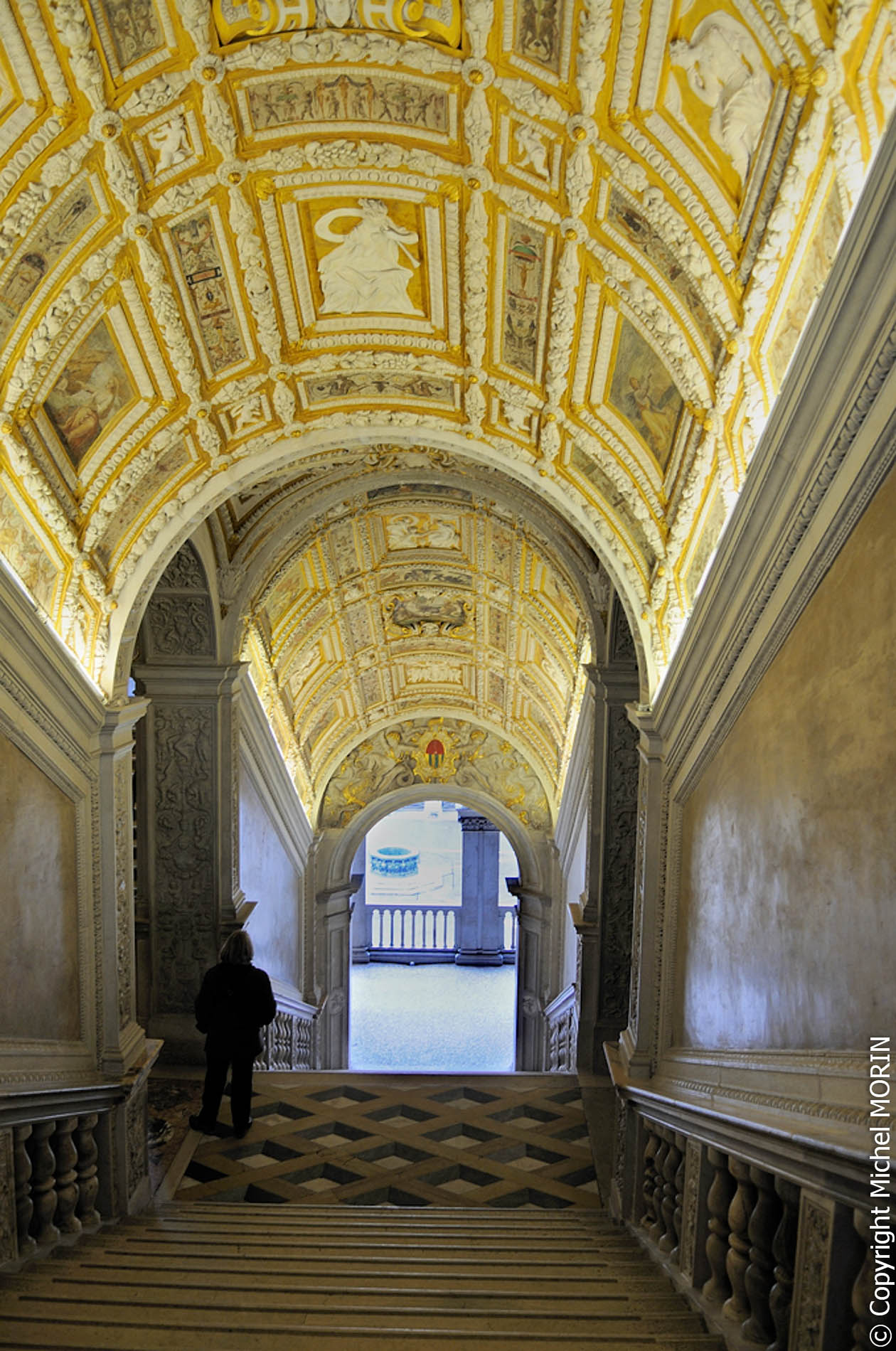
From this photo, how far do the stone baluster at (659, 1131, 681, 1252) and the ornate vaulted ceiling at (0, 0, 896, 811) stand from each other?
3.09 meters

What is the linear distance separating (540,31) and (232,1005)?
22.8ft

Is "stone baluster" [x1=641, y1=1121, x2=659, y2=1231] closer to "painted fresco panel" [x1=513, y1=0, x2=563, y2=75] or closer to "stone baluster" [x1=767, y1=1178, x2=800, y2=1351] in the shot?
"stone baluster" [x1=767, y1=1178, x2=800, y2=1351]

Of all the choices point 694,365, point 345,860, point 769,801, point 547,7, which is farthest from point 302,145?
point 345,860

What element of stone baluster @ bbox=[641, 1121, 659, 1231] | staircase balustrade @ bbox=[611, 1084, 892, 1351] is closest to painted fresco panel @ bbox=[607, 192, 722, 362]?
staircase balustrade @ bbox=[611, 1084, 892, 1351]

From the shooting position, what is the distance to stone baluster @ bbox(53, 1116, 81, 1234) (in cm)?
621

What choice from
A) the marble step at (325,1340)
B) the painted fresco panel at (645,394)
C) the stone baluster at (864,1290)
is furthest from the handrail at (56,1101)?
the painted fresco panel at (645,394)

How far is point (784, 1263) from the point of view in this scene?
12.1 ft

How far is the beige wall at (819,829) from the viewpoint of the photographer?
355cm

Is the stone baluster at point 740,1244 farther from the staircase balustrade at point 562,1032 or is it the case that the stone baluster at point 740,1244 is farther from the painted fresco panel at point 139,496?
the staircase balustrade at point 562,1032

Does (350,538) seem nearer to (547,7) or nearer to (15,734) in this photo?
(15,734)

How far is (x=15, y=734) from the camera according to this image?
20.5 feet

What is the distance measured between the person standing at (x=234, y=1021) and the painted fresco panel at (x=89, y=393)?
4.01m

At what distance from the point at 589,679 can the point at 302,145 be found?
6.29m

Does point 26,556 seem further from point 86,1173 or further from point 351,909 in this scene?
point 351,909
